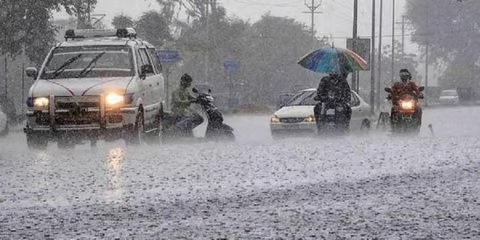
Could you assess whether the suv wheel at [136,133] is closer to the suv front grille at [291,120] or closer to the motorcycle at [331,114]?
the motorcycle at [331,114]

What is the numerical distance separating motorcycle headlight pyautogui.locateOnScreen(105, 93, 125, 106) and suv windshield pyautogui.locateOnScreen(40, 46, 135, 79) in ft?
2.86

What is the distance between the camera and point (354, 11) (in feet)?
134

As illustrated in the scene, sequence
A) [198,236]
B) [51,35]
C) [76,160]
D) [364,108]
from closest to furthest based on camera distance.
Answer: [198,236]
[76,160]
[364,108]
[51,35]

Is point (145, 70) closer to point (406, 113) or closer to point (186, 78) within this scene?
point (186, 78)

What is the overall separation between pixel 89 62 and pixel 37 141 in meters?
1.69

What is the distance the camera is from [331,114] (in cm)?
1942

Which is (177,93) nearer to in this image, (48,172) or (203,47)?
(48,172)

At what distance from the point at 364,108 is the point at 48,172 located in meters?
11.7

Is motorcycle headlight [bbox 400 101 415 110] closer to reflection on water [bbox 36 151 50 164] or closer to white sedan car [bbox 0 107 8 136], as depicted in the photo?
reflection on water [bbox 36 151 50 164]

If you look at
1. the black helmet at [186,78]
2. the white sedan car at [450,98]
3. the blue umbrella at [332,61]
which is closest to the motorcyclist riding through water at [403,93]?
the blue umbrella at [332,61]

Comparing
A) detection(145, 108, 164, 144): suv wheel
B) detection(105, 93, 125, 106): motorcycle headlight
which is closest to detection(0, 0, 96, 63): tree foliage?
detection(145, 108, 164, 144): suv wheel

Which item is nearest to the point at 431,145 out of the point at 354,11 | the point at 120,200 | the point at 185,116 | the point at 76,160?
the point at 185,116

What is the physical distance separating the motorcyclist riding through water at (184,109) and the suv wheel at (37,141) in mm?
3037

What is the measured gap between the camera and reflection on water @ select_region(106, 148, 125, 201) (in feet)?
30.3
